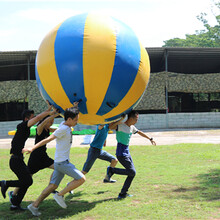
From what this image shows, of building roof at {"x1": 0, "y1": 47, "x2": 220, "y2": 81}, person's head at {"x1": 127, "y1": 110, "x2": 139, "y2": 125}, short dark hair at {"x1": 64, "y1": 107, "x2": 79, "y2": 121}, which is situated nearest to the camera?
short dark hair at {"x1": 64, "y1": 107, "x2": 79, "y2": 121}

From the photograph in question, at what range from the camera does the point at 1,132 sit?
1977 centimetres

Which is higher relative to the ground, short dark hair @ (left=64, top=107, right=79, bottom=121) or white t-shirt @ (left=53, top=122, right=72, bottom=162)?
short dark hair @ (left=64, top=107, right=79, bottom=121)

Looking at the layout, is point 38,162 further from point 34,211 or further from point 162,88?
point 162,88

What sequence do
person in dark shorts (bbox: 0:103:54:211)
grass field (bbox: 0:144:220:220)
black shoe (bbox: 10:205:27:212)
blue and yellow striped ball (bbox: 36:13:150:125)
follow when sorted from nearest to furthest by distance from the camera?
blue and yellow striped ball (bbox: 36:13:150:125), grass field (bbox: 0:144:220:220), person in dark shorts (bbox: 0:103:54:211), black shoe (bbox: 10:205:27:212)

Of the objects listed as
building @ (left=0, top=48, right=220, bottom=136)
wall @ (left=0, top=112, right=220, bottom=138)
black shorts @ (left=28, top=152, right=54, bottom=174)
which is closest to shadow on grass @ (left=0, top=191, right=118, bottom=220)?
black shorts @ (left=28, top=152, right=54, bottom=174)

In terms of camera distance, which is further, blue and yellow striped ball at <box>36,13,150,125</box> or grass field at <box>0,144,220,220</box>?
grass field at <box>0,144,220,220</box>

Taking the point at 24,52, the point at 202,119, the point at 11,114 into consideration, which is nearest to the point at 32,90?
the point at 24,52

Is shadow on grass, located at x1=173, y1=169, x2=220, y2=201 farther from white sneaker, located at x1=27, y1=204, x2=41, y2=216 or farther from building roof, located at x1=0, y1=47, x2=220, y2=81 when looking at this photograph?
building roof, located at x1=0, y1=47, x2=220, y2=81

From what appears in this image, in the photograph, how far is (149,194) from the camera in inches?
223

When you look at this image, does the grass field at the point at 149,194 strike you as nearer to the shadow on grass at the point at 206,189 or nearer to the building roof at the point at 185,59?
the shadow on grass at the point at 206,189

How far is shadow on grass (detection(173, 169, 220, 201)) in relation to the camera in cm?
543

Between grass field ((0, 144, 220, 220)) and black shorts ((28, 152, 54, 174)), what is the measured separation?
0.58 meters

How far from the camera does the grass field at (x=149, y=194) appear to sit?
15.3 ft

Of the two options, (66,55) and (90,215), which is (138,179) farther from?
(66,55)
